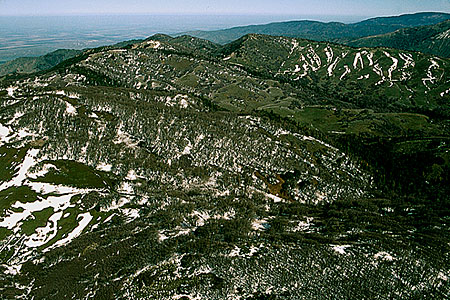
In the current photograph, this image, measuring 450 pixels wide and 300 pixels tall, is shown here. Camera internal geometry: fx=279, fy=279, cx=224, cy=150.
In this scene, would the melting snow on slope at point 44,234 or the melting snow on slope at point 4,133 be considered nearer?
the melting snow on slope at point 44,234

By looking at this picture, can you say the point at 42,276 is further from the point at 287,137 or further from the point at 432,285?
the point at 287,137

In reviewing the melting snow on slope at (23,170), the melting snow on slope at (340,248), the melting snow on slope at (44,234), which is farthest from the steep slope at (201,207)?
the melting snow on slope at (340,248)

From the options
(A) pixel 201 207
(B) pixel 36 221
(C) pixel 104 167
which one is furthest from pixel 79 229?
(A) pixel 201 207

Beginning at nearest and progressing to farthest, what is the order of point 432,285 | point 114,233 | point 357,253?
point 432,285
point 357,253
point 114,233

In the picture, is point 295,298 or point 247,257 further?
point 247,257

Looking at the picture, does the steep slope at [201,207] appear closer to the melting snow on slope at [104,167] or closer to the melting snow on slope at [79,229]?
the melting snow on slope at [79,229]

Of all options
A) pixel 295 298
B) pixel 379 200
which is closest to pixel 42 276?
pixel 295 298

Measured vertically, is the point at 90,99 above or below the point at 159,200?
above

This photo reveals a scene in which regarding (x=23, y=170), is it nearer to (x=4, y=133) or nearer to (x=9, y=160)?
(x=9, y=160)

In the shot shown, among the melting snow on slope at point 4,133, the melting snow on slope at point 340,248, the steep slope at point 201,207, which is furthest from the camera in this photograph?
the melting snow on slope at point 4,133

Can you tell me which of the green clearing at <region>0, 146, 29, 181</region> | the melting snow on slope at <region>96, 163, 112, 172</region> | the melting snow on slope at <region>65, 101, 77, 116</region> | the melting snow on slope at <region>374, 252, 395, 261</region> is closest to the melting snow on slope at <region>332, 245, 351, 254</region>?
the melting snow on slope at <region>374, 252, 395, 261</region>
